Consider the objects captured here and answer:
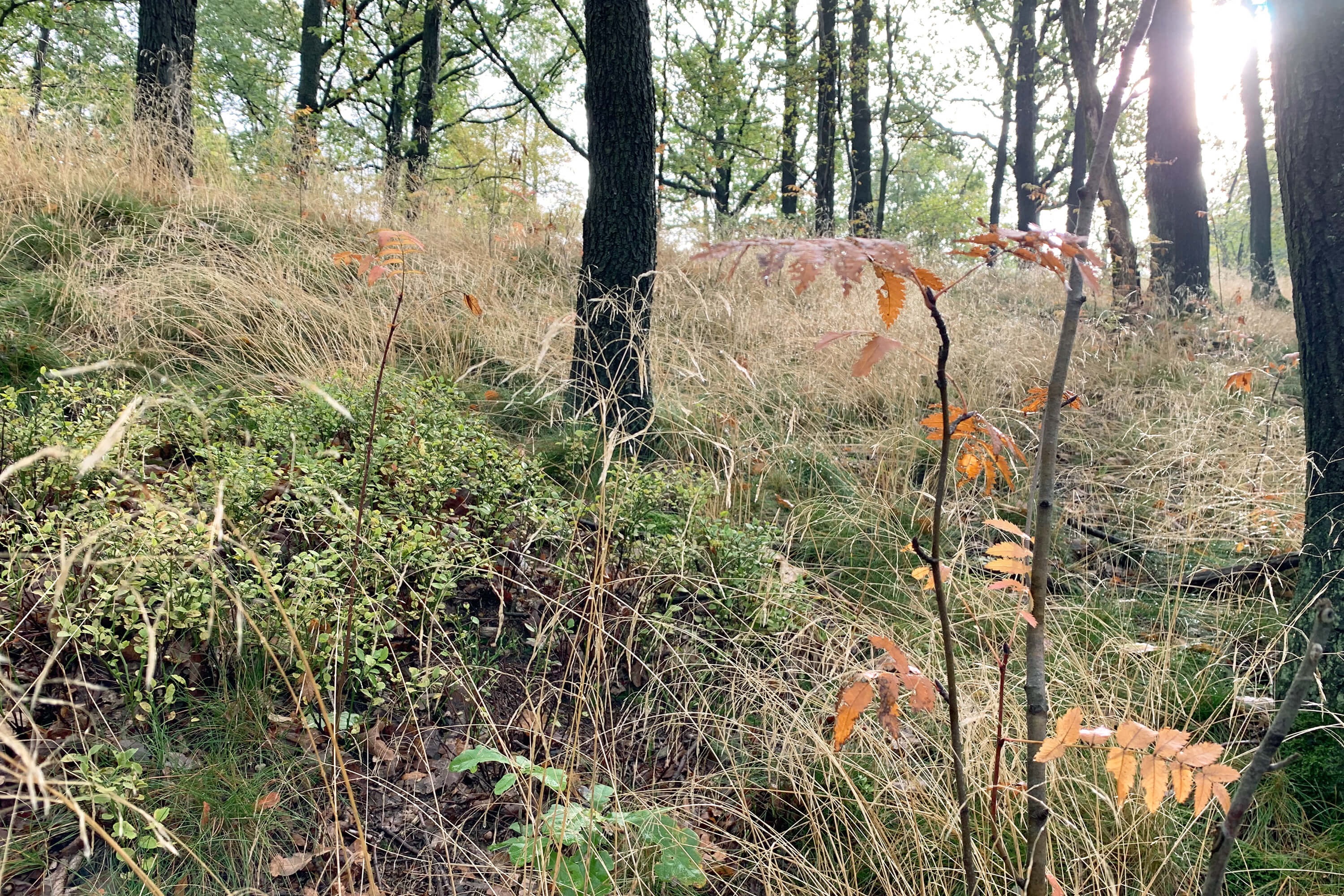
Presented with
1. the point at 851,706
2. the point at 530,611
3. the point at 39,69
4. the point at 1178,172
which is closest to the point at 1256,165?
the point at 1178,172

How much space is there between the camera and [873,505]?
2908 millimetres

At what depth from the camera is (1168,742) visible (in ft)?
2.80

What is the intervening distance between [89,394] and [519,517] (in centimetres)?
172

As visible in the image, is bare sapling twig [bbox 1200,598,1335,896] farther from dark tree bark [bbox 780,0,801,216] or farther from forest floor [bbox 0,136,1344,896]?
dark tree bark [bbox 780,0,801,216]

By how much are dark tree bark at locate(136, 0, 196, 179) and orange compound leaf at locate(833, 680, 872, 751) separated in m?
6.29

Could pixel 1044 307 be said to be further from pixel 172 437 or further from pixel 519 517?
pixel 172 437

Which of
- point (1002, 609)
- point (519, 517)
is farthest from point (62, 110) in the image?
point (1002, 609)

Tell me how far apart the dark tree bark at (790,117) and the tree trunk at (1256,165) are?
6.86 meters

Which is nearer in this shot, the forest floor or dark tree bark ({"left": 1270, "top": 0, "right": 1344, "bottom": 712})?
the forest floor

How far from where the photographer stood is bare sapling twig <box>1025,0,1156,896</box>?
94 cm

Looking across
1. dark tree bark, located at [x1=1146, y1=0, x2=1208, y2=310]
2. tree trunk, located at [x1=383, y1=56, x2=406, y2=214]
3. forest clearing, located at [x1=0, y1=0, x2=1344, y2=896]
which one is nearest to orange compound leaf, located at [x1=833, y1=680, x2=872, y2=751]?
forest clearing, located at [x1=0, y1=0, x2=1344, y2=896]

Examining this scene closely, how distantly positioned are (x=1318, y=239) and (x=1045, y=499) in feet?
5.61

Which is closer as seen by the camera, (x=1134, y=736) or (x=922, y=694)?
(x=1134, y=736)

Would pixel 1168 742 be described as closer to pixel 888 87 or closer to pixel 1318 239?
pixel 1318 239
